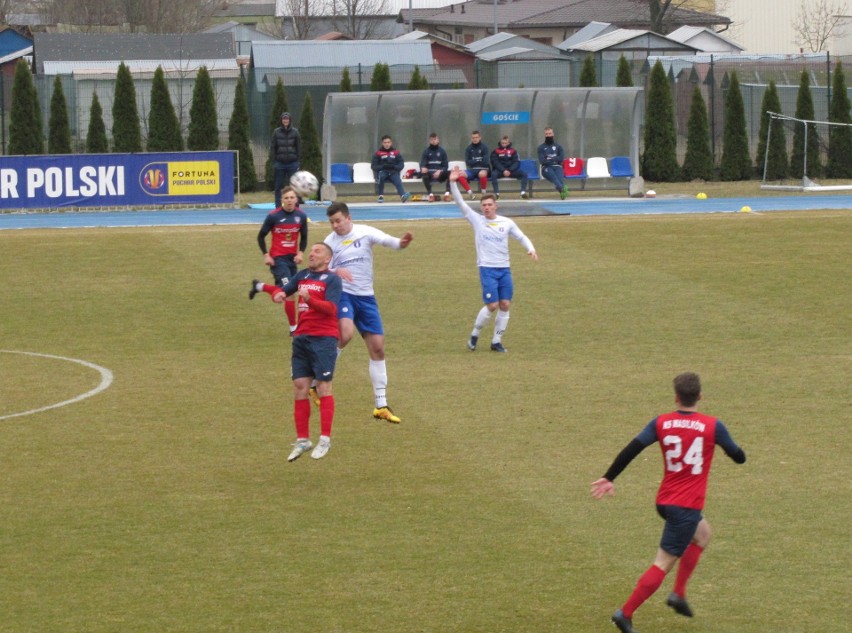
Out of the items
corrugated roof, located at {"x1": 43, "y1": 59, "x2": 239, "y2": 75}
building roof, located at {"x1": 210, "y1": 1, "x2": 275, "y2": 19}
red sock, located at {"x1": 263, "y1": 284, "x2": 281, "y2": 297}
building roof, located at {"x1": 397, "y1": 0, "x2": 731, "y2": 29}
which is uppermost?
building roof, located at {"x1": 210, "y1": 1, "x2": 275, "y2": 19}

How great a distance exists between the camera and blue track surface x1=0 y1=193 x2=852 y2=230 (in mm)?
32375

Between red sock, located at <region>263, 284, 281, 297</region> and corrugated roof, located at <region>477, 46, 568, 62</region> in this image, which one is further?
corrugated roof, located at <region>477, 46, 568, 62</region>

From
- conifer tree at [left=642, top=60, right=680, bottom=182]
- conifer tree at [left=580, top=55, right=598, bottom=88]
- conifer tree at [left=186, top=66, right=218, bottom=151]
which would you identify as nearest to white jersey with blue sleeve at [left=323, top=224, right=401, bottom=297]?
conifer tree at [left=186, top=66, right=218, bottom=151]

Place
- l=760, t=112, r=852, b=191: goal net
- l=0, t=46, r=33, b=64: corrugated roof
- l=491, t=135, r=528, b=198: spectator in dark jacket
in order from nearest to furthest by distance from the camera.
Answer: l=491, t=135, r=528, b=198: spectator in dark jacket, l=760, t=112, r=852, b=191: goal net, l=0, t=46, r=33, b=64: corrugated roof

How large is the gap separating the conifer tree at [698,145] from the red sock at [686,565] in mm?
35617

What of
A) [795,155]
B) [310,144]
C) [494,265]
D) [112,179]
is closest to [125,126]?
[310,144]

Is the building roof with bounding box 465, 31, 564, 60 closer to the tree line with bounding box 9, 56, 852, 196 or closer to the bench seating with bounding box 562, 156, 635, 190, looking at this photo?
the tree line with bounding box 9, 56, 852, 196

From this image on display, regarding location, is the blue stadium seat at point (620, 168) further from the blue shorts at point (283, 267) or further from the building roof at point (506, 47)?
the building roof at point (506, 47)

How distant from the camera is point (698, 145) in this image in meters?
42.2

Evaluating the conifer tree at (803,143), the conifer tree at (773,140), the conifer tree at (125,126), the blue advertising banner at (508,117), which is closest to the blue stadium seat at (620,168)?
the blue advertising banner at (508,117)

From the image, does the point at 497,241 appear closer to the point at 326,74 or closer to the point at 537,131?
the point at 537,131

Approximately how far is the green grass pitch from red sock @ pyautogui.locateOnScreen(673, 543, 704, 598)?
210 mm

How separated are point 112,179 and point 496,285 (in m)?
19.8

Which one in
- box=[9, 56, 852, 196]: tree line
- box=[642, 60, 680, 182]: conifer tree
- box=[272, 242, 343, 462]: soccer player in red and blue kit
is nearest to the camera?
box=[272, 242, 343, 462]: soccer player in red and blue kit
